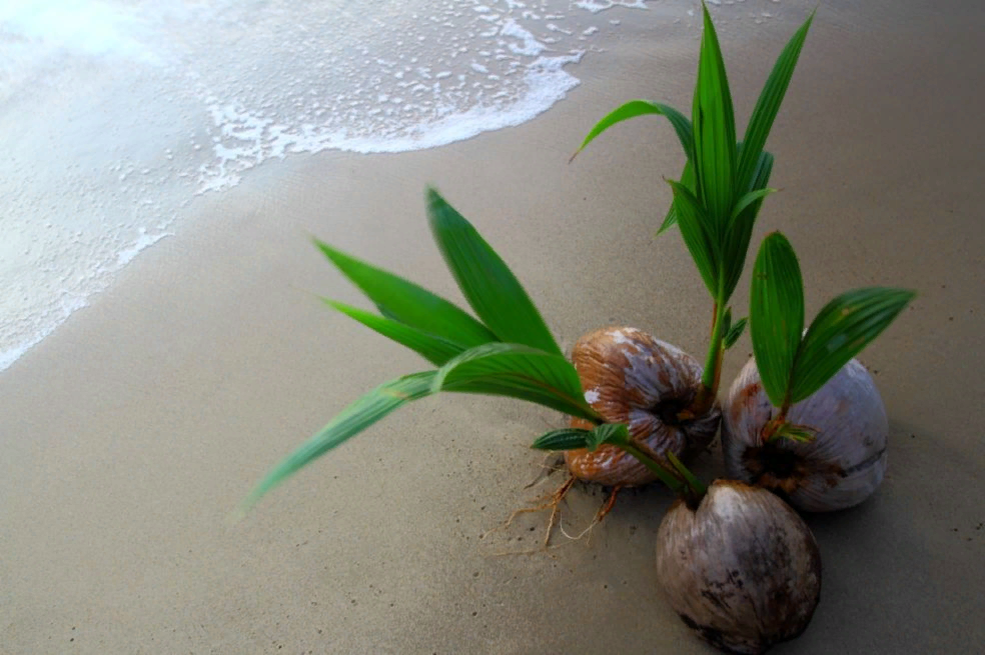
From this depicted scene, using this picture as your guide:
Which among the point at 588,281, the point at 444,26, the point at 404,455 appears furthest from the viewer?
the point at 444,26

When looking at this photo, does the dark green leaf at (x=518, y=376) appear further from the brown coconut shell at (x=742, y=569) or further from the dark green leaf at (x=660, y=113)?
the dark green leaf at (x=660, y=113)

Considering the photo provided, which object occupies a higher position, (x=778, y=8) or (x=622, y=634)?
(x=778, y=8)

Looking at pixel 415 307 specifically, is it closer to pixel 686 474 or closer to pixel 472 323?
pixel 472 323

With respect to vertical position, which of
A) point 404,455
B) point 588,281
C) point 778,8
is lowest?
point 404,455

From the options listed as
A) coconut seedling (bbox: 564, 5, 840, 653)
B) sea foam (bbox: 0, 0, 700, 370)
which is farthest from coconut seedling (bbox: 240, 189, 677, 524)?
sea foam (bbox: 0, 0, 700, 370)

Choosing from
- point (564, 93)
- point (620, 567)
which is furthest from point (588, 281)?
point (564, 93)

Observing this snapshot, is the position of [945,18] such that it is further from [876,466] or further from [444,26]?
[876,466]

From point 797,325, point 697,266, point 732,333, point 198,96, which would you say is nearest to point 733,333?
point 732,333
